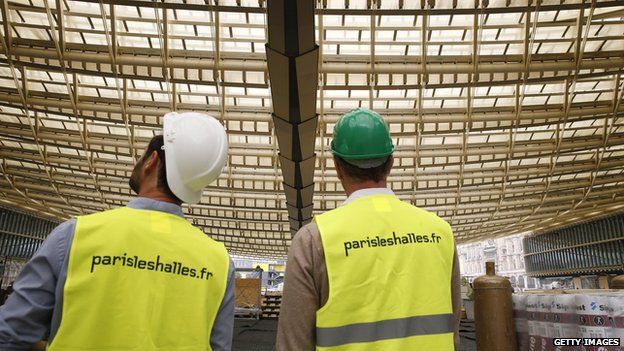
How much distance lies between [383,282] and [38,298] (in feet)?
4.02

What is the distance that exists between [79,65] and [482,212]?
27.3 m

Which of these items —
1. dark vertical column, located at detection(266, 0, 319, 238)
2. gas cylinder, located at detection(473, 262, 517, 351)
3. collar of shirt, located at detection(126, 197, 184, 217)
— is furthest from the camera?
dark vertical column, located at detection(266, 0, 319, 238)

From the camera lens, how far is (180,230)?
1830 mm

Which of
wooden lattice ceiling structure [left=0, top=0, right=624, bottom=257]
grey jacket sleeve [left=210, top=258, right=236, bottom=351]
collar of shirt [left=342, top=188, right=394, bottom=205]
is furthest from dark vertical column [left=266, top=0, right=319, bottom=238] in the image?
grey jacket sleeve [left=210, top=258, right=236, bottom=351]

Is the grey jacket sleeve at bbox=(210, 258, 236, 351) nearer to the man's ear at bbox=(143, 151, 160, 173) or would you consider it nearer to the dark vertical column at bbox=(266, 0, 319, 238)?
the man's ear at bbox=(143, 151, 160, 173)

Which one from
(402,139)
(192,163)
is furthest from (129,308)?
(402,139)

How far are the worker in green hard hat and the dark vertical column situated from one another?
254 inches

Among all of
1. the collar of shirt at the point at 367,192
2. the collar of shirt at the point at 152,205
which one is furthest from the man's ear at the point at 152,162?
the collar of shirt at the point at 367,192

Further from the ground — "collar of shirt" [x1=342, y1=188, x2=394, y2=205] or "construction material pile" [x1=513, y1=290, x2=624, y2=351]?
"collar of shirt" [x1=342, y1=188, x2=394, y2=205]

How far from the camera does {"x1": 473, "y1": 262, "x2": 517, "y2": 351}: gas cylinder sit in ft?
9.88

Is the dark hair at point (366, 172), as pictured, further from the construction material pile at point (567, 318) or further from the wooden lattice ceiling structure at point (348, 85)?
the wooden lattice ceiling structure at point (348, 85)

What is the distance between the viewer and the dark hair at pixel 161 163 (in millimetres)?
1959
